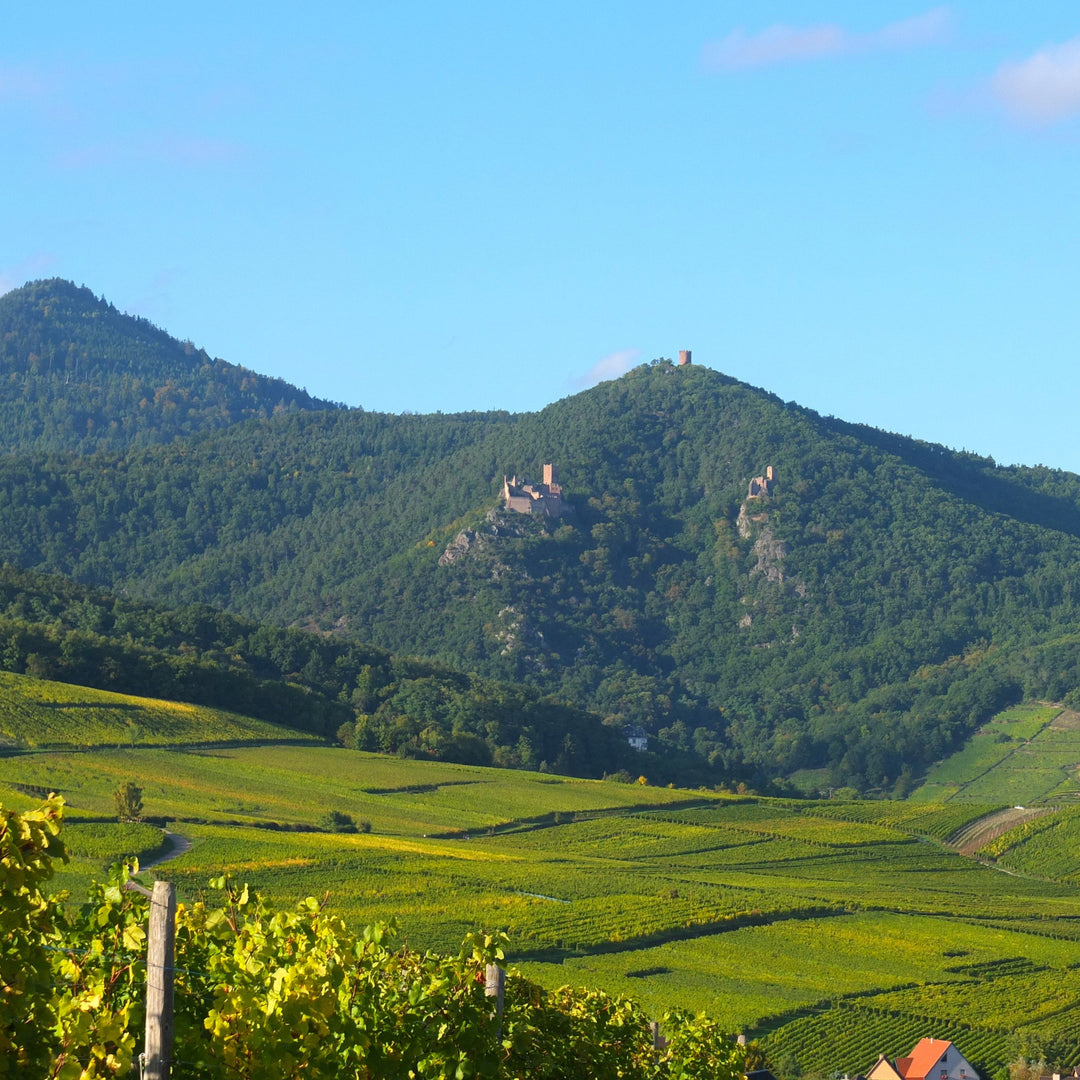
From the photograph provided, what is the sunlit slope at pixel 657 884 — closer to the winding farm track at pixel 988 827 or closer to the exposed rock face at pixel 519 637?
the winding farm track at pixel 988 827

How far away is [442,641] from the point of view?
184 meters

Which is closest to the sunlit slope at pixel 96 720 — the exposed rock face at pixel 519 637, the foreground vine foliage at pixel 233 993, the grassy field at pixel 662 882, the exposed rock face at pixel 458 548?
the grassy field at pixel 662 882

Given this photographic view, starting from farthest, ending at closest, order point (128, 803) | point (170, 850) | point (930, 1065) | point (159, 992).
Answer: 1. point (128, 803)
2. point (170, 850)
3. point (930, 1065)
4. point (159, 992)

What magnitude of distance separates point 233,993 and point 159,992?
99 centimetres

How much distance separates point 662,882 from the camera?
244 feet

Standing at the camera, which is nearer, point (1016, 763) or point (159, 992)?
point (159, 992)

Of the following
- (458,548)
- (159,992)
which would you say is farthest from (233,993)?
(458,548)

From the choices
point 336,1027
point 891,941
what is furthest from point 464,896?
point 336,1027

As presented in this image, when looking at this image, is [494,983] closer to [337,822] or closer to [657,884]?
[657,884]

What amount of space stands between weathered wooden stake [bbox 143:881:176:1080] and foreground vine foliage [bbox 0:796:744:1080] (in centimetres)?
14

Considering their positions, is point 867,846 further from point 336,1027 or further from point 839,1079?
point 336,1027

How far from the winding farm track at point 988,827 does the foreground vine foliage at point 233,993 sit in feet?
303

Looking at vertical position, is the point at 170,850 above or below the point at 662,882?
above

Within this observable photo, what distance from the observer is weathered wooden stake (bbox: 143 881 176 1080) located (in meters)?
9.75
